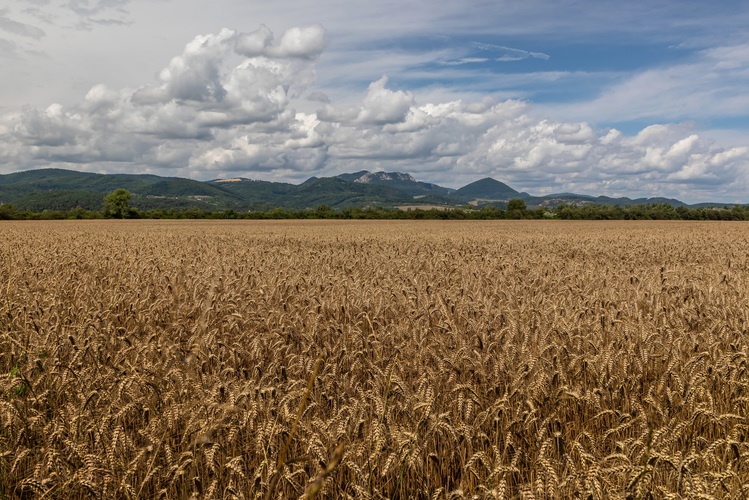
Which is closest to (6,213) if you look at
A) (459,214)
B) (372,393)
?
(459,214)

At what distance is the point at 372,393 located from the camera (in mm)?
3773

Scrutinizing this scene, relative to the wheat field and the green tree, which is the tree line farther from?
the wheat field

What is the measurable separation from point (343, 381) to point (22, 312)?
435cm

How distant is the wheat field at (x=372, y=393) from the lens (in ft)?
9.48

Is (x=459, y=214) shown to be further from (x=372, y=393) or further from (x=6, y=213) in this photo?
(x=372, y=393)

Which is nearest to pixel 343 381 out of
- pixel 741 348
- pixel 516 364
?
pixel 516 364

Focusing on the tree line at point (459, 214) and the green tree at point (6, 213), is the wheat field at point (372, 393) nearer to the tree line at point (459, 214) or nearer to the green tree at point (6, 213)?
the tree line at point (459, 214)

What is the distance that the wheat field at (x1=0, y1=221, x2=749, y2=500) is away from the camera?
289 centimetres

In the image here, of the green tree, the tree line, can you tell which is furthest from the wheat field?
the green tree

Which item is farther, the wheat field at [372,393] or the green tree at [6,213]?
the green tree at [6,213]

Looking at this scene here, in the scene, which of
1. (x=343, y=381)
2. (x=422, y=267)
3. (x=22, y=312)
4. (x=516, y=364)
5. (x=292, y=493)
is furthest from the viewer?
(x=422, y=267)

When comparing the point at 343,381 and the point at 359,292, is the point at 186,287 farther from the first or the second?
the point at 343,381

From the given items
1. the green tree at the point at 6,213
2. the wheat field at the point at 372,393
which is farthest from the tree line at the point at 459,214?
the wheat field at the point at 372,393

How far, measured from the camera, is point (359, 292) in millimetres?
7422
